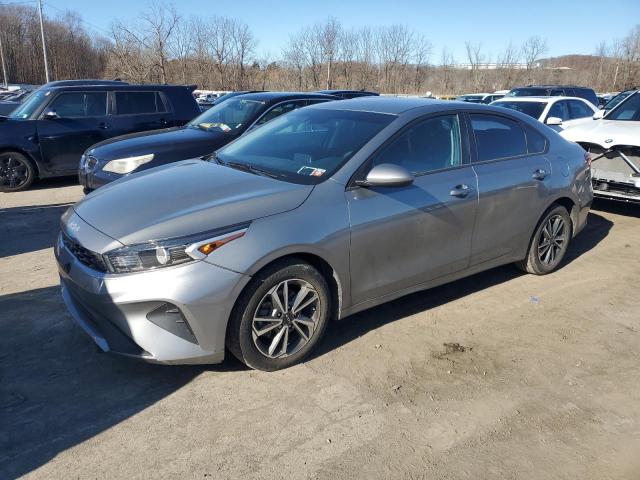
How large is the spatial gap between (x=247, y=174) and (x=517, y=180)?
2414 mm

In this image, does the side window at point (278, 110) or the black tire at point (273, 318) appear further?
the side window at point (278, 110)

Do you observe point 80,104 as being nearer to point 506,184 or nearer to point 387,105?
point 387,105

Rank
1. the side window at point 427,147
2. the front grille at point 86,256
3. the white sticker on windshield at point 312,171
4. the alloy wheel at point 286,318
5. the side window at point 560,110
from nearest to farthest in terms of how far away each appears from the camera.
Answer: the front grille at point 86,256 → the alloy wheel at point 286,318 → the white sticker on windshield at point 312,171 → the side window at point 427,147 → the side window at point 560,110

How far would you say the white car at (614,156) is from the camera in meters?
6.92

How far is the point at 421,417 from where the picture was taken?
300 centimetres

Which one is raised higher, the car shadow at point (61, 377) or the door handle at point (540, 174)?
the door handle at point (540, 174)

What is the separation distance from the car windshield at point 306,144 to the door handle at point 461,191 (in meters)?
0.75

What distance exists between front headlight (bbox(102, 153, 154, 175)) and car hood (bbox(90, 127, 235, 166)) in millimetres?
61

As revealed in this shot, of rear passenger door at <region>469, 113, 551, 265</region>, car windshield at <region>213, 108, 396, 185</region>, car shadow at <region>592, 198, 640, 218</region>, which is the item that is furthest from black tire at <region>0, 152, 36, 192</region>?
car shadow at <region>592, 198, 640, 218</region>

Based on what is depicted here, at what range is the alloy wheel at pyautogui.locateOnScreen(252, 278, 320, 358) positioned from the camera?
10.7ft

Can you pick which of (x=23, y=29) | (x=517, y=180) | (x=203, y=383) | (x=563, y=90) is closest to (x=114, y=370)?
(x=203, y=383)

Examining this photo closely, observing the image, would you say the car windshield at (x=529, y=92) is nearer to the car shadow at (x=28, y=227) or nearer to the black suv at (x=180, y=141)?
the black suv at (x=180, y=141)

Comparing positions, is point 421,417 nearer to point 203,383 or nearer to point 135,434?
point 203,383

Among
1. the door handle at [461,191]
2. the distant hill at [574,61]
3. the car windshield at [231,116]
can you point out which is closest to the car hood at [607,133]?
the door handle at [461,191]
